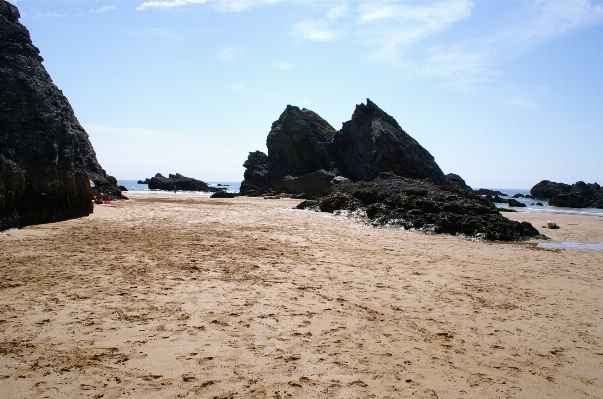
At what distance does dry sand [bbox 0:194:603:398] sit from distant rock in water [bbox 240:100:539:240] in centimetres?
515

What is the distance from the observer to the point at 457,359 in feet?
12.4

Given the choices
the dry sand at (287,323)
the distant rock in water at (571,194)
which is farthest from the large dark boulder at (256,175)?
the dry sand at (287,323)

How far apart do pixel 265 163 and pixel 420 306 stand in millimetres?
44867

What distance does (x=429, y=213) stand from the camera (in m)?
14.3

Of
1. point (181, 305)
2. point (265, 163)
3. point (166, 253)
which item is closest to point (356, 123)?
point (265, 163)

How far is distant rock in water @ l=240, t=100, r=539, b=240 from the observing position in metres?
13.8

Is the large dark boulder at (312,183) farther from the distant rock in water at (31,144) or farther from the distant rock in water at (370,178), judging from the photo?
the distant rock in water at (31,144)

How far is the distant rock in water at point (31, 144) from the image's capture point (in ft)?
33.8

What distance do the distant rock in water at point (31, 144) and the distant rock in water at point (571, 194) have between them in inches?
1598

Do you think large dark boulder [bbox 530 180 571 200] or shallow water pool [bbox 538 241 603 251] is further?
large dark boulder [bbox 530 180 571 200]

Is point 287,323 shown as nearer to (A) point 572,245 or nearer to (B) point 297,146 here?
(A) point 572,245

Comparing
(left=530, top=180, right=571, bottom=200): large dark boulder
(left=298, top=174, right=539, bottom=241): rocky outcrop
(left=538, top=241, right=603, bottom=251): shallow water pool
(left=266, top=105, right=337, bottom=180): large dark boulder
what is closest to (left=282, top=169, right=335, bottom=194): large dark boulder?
(left=266, top=105, right=337, bottom=180): large dark boulder

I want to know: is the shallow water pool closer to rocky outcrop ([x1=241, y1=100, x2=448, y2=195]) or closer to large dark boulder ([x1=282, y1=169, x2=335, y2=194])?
rocky outcrop ([x1=241, y1=100, x2=448, y2=195])

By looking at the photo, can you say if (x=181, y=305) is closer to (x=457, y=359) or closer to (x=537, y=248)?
(x=457, y=359)
